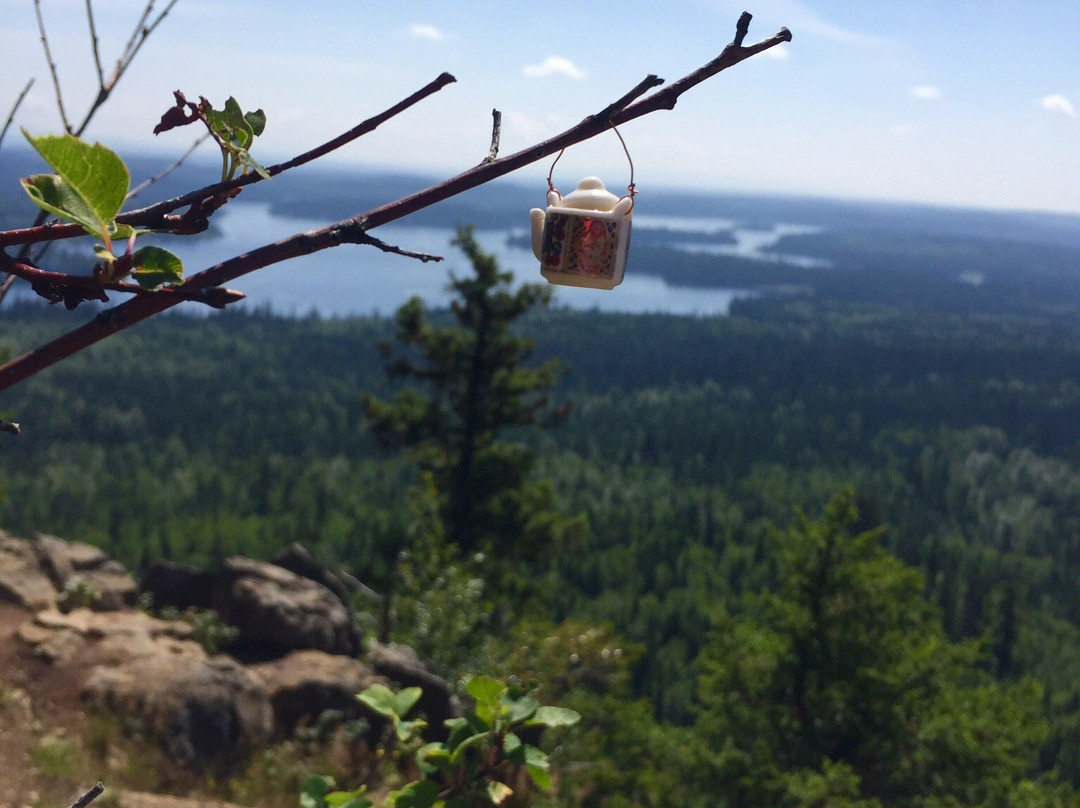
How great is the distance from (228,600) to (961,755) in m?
7.86

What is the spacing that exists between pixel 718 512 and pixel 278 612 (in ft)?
153

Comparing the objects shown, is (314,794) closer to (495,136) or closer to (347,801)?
(347,801)

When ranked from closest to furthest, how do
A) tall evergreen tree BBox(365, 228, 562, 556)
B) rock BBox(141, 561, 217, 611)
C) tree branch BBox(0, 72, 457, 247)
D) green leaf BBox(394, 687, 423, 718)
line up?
1. tree branch BBox(0, 72, 457, 247)
2. green leaf BBox(394, 687, 423, 718)
3. rock BBox(141, 561, 217, 611)
4. tall evergreen tree BBox(365, 228, 562, 556)

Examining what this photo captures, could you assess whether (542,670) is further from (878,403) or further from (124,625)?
(878,403)

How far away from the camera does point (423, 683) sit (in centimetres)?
698

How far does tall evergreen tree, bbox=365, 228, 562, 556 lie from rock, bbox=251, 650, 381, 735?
8.21 meters

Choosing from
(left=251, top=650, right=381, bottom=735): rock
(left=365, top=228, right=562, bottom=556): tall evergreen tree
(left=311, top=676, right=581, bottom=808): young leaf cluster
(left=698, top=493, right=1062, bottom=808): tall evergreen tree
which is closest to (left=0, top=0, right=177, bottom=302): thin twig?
(left=311, top=676, right=581, bottom=808): young leaf cluster

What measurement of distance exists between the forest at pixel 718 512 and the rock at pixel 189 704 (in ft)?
7.22

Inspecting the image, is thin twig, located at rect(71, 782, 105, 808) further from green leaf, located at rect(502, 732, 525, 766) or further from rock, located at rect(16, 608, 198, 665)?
rock, located at rect(16, 608, 198, 665)

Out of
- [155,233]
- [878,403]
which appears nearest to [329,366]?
[878,403]

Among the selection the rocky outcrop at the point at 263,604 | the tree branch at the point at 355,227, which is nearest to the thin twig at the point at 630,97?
the tree branch at the point at 355,227

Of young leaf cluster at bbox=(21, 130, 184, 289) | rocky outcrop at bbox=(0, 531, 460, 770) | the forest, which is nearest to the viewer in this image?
young leaf cluster at bbox=(21, 130, 184, 289)

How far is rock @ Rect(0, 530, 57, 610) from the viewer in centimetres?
620

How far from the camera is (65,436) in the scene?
60000mm
